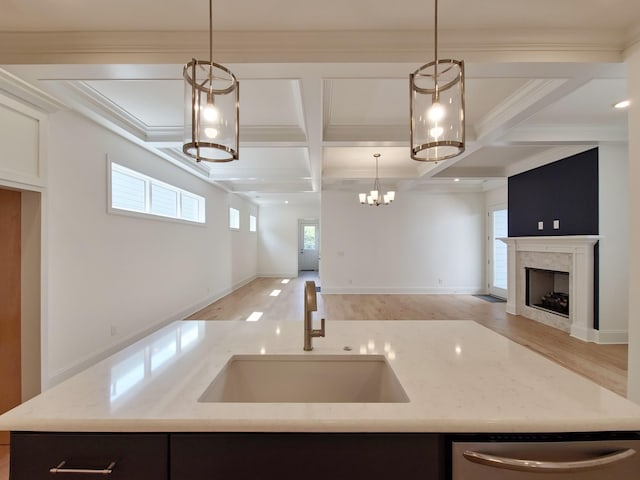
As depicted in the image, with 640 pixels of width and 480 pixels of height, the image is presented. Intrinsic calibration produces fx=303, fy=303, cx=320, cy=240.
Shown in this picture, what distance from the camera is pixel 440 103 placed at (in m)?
1.23

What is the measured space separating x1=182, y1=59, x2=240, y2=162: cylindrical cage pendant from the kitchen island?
0.87 m

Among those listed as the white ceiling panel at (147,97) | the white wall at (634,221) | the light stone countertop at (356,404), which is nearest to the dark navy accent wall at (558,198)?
the white wall at (634,221)

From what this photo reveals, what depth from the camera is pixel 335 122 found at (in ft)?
11.9

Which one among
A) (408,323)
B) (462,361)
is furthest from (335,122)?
(462,361)

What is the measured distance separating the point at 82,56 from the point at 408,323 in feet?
9.17

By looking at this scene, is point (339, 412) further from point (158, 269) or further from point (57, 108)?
point (158, 269)

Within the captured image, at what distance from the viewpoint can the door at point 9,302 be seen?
8.04ft

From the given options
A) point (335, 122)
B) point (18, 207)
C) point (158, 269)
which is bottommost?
point (158, 269)

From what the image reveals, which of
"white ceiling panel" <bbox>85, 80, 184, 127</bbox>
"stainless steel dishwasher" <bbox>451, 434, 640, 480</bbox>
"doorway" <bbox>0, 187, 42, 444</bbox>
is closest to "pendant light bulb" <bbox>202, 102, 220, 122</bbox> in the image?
"stainless steel dishwasher" <bbox>451, 434, 640, 480</bbox>

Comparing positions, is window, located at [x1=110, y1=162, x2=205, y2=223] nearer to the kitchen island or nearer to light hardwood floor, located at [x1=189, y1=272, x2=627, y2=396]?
light hardwood floor, located at [x1=189, y1=272, x2=627, y2=396]

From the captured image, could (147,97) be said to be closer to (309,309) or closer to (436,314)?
(309,309)

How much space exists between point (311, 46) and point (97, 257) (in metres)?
3.08

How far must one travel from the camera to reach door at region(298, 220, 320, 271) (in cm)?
1345

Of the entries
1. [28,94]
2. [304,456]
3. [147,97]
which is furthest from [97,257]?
[304,456]
